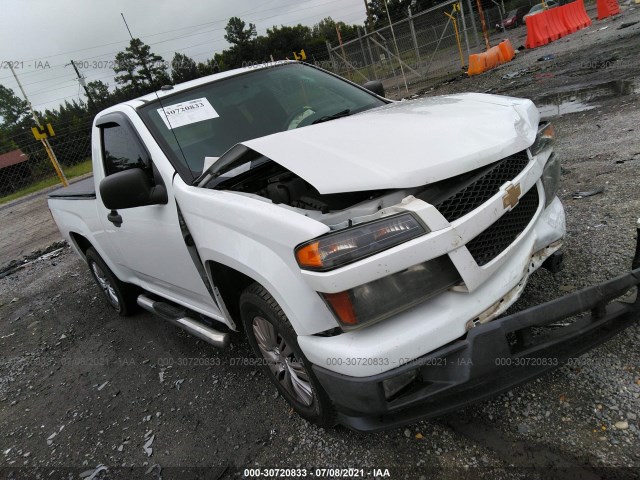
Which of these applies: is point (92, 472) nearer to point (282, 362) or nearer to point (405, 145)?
point (282, 362)

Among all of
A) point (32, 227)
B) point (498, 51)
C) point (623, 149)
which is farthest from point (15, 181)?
point (623, 149)

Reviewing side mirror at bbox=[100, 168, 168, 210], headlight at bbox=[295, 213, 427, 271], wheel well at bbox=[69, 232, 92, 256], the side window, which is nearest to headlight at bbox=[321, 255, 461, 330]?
headlight at bbox=[295, 213, 427, 271]

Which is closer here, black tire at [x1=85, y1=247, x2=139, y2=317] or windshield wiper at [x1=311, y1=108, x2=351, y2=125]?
windshield wiper at [x1=311, y1=108, x2=351, y2=125]

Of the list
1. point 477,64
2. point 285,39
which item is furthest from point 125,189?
point 285,39

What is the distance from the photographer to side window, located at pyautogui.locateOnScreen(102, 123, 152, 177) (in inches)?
120

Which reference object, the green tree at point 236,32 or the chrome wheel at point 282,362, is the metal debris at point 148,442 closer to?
the chrome wheel at point 282,362

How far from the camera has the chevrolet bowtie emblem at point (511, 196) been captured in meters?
2.00

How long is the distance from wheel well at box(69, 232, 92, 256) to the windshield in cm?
226

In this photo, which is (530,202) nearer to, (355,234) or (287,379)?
(355,234)

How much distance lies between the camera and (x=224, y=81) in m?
3.39

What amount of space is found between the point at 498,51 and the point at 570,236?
492 inches

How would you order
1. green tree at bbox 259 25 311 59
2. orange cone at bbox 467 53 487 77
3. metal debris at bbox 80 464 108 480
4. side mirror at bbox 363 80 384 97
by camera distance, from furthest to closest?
green tree at bbox 259 25 311 59 < orange cone at bbox 467 53 487 77 < side mirror at bbox 363 80 384 97 < metal debris at bbox 80 464 108 480

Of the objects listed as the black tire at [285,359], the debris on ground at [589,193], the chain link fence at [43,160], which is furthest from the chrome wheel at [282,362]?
the chain link fence at [43,160]

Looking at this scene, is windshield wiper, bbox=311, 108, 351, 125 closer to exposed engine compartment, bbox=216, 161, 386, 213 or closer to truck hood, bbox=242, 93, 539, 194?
truck hood, bbox=242, 93, 539, 194
